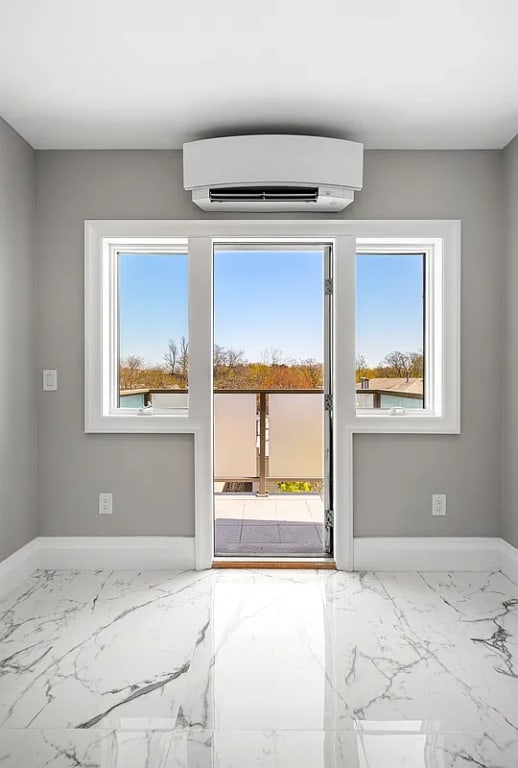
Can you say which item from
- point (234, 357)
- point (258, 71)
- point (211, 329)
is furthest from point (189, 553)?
point (258, 71)

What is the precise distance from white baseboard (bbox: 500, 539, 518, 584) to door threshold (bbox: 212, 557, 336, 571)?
96cm

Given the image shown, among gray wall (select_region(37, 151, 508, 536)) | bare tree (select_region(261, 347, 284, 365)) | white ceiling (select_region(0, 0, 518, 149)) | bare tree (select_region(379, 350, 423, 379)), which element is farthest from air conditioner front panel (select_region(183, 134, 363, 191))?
bare tree (select_region(261, 347, 284, 365))

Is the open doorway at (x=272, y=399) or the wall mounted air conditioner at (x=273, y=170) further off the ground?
the wall mounted air conditioner at (x=273, y=170)

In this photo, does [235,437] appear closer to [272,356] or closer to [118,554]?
[272,356]

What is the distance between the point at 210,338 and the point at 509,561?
6.92 feet

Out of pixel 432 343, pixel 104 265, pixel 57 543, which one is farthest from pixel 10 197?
pixel 432 343

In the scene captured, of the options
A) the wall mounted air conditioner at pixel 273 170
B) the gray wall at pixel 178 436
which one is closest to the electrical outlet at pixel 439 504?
the gray wall at pixel 178 436

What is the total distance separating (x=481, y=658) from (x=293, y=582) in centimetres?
106

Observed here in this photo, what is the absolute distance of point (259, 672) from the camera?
6.84 ft

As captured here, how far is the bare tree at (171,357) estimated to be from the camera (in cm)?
338

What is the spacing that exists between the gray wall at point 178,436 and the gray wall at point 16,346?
91 millimetres

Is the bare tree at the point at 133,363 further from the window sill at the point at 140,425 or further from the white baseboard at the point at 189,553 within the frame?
the white baseboard at the point at 189,553

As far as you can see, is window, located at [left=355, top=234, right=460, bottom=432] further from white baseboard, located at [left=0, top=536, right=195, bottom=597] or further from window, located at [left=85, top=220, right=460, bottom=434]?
white baseboard, located at [left=0, top=536, right=195, bottom=597]

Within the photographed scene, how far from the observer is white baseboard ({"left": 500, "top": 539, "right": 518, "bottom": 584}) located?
9.78 feet
